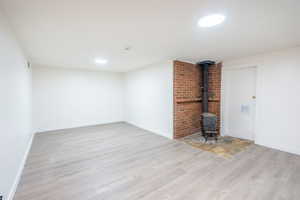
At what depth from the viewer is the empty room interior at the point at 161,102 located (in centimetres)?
170

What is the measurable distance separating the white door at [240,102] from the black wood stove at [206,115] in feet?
1.76

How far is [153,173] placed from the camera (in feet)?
7.67

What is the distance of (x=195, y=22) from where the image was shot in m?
1.87

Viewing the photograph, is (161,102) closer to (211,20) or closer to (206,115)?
(206,115)

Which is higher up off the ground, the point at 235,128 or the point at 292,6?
the point at 292,6

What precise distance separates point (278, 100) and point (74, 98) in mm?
6249

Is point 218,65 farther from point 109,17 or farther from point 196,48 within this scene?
point 109,17

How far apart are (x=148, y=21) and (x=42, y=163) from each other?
317 cm

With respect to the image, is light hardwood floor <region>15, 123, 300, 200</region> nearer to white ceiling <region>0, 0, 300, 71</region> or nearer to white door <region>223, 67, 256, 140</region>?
white door <region>223, 67, 256, 140</region>

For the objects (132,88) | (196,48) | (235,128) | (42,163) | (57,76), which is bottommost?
(42,163)

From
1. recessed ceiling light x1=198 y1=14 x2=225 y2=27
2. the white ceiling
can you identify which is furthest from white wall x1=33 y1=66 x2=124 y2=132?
recessed ceiling light x1=198 y1=14 x2=225 y2=27

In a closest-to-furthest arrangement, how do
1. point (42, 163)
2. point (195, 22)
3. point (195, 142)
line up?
point (195, 22) < point (42, 163) < point (195, 142)

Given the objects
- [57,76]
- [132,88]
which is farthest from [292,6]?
[57,76]

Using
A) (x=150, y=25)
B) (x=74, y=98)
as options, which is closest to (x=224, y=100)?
(x=150, y=25)
